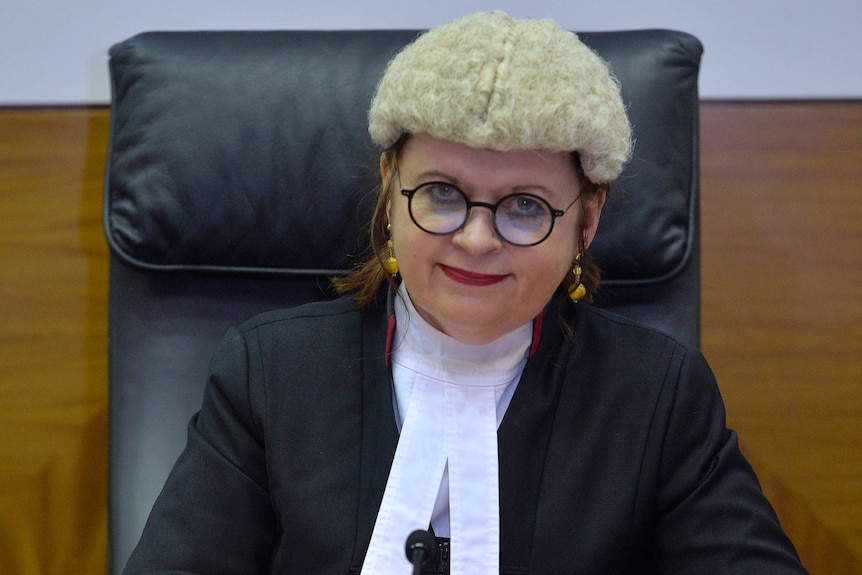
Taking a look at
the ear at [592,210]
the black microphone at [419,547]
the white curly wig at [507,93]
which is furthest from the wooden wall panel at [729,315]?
the black microphone at [419,547]

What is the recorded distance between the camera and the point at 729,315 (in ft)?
5.68

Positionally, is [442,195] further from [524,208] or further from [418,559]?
[418,559]

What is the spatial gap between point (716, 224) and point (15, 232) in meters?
1.30

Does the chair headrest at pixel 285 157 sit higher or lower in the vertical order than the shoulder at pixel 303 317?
higher

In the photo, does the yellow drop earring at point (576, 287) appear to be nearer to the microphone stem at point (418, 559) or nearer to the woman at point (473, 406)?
the woman at point (473, 406)

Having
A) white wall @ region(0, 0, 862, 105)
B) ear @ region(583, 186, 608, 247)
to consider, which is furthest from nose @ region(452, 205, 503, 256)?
white wall @ region(0, 0, 862, 105)

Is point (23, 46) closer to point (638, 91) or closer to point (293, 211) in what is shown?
point (293, 211)

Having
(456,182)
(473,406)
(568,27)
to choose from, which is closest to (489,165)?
(456,182)

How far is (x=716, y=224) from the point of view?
5.65 ft

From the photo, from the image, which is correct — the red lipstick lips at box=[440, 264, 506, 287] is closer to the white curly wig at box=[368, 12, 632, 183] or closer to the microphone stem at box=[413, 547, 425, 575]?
the white curly wig at box=[368, 12, 632, 183]

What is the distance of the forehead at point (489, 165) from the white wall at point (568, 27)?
2.44 ft

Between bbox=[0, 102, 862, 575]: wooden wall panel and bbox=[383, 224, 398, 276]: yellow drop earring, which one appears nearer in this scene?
bbox=[383, 224, 398, 276]: yellow drop earring

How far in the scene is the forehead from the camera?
1.01 meters

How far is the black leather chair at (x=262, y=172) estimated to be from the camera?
133 centimetres
